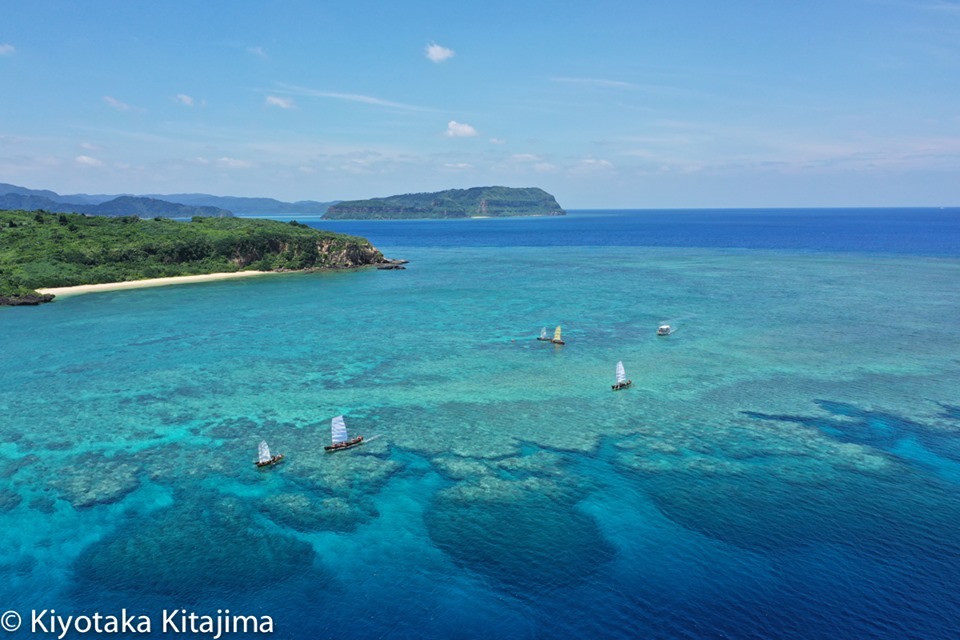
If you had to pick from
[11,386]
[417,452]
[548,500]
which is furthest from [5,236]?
[548,500]

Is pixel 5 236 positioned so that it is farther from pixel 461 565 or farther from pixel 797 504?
pixel 797 504

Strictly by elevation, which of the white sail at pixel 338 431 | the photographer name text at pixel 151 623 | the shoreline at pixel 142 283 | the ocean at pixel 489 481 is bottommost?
the photographer name text at pixel 151 623

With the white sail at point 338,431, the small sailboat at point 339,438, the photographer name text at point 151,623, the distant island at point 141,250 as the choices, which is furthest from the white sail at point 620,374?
the distant island at point 141,250

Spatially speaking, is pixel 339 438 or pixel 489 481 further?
pixel 339 438

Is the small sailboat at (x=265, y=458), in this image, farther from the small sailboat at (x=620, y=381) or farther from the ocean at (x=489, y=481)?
the small sailboat at (x=620, y=381)

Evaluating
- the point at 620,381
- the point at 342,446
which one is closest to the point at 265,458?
the point at 342,446

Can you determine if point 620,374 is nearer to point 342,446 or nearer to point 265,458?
point 342,446

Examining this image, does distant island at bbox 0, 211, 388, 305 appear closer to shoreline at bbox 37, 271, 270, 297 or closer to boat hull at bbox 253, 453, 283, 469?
shoreline at bbox 37, 271, 270, 297
